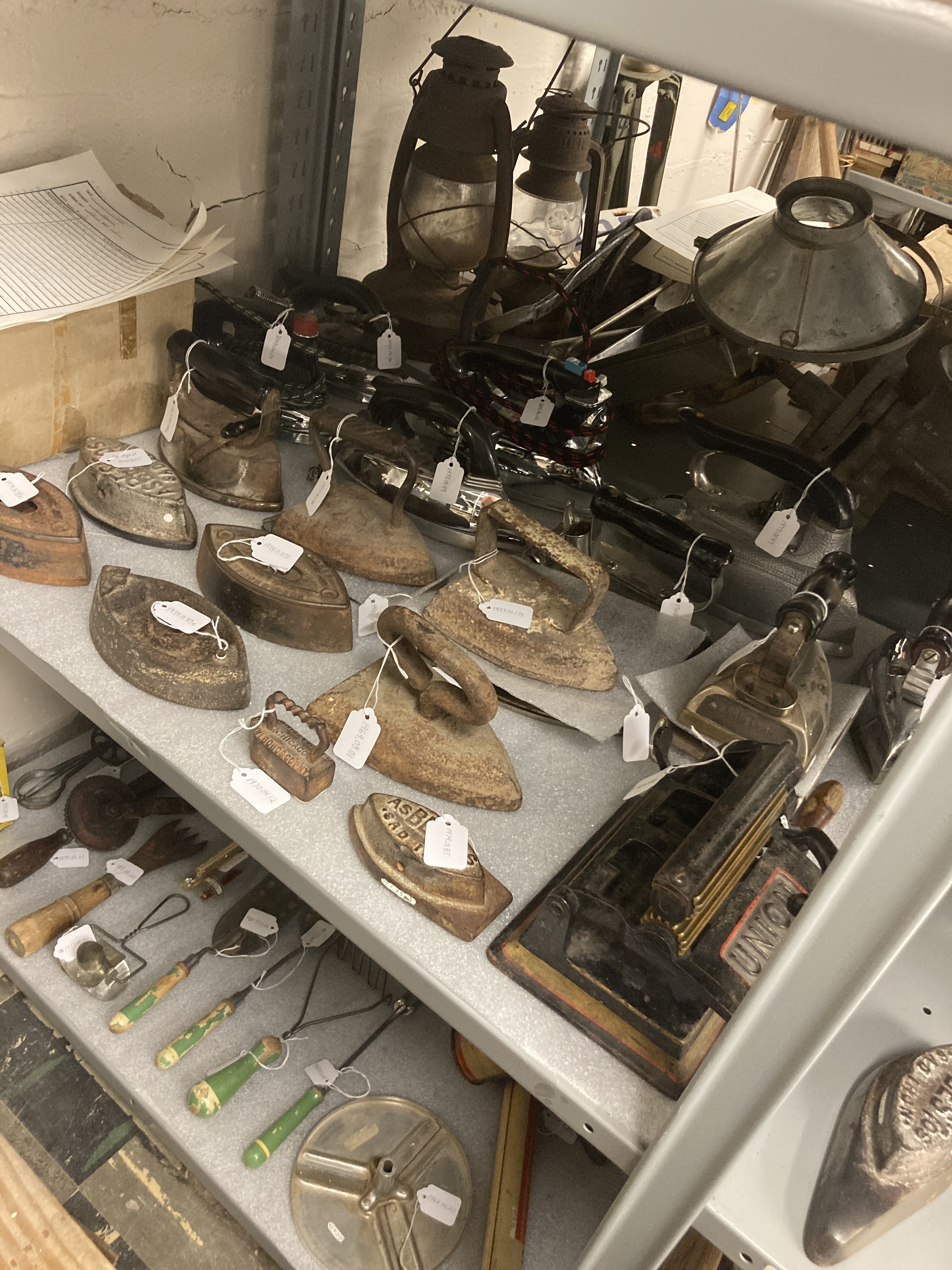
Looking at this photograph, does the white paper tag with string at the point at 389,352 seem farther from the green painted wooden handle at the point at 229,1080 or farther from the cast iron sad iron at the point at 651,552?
the green painted wooden handle at the point at 229,1080

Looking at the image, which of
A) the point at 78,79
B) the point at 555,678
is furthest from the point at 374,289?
the point at 555,678

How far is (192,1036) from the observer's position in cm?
147

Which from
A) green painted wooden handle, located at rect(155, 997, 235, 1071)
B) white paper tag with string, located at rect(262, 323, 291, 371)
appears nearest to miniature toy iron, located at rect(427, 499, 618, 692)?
white paper tag with string, located at rect(262, 323, 291, 371)

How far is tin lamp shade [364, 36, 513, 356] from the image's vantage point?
1627 millimetres

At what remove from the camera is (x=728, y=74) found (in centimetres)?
53

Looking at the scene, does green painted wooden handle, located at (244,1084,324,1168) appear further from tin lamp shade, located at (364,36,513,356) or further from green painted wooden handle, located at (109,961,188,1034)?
tin lamp shade, located at (364,36,513,356)

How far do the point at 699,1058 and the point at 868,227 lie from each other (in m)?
1.22

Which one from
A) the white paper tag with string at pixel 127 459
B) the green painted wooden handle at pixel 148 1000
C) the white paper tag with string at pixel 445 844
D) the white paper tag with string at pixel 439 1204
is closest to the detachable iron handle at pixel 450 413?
the white paper tag with string at pixel 127 459

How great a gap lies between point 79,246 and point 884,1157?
153 cm

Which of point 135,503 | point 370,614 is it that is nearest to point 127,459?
point 135,503

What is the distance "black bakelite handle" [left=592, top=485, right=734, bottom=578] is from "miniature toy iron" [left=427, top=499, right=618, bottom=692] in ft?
0.56

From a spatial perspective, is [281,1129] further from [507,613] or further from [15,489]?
[15,489]

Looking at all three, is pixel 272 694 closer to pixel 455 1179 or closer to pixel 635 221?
pixel 455 1179

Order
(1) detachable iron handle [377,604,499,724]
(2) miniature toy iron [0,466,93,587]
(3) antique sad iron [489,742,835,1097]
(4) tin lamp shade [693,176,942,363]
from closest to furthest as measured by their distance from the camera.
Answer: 1. (3) antique sad iron [489,742,835,1097]
2. (1) detachable iron handle [377,604,499,724]
3. (2) miniature toy iron [0,466,93,587]
4. (4) tin lamp shade [693,176,942,363]
